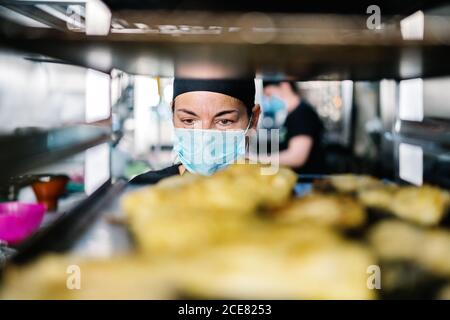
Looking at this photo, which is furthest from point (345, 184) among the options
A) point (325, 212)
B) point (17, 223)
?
point (17, 223)

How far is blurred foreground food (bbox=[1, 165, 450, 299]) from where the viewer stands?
0.77 metres

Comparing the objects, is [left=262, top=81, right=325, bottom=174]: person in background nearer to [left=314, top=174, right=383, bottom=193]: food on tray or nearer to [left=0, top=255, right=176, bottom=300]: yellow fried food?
[left=314, top=174, right=383, bottom=193]: food on tray

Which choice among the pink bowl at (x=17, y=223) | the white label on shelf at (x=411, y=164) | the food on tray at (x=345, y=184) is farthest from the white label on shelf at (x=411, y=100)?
the pink bowl at (x=17, y=223)

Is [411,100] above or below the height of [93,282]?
above

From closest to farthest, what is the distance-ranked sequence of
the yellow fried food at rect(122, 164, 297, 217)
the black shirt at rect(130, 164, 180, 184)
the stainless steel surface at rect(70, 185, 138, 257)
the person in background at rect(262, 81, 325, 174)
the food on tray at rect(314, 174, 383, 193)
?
the stainless steel surface at rect(70, 185, 138, 257) < the yellow fried food at rect(122, 164, 297, 217) < the food on tray at rect(314, 174, 383, 193) < the black shirt at rect(130, 164, 180, 184) < the person in background at rect(262, 81, 325, 174)

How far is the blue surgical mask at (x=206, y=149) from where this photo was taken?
5.85ft

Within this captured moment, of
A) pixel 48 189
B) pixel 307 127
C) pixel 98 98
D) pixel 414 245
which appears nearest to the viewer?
pixel 414 245

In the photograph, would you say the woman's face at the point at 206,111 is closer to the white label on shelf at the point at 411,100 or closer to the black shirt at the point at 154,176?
the black shirt at the point at 154,176

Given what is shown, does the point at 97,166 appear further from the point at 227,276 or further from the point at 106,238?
the point at 227,276

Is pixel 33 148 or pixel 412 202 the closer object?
pixel 33 148

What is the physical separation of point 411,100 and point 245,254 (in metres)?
1.20

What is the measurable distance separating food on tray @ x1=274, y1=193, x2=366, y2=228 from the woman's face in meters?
0.84

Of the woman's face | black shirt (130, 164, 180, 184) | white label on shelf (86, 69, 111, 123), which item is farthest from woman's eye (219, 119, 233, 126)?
white label on shelf (86, 69, 111, 123)

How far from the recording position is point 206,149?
179 cm
